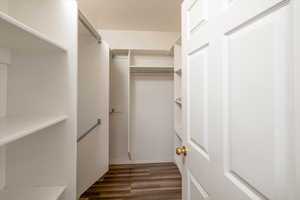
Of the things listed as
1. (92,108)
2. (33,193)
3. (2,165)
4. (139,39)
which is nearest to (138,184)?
(92,108)

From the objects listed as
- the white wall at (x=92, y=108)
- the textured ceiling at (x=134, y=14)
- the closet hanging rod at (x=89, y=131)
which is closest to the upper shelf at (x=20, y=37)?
the white wall at (x=92, y=108)

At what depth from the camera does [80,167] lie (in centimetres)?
188

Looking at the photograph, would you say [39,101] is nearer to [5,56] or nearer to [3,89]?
[3,89]

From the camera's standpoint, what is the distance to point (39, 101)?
40.8 inches

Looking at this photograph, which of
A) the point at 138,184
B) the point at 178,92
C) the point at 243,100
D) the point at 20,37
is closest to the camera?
the point at 243,100

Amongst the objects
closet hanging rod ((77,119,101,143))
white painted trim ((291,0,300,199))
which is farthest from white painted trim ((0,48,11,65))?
white painted trim ((291,0,300,199))

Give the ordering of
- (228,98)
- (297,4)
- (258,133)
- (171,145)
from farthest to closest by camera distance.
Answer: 1. (171,145)
2. (228,98)
3. (258,133)
4. (297,4)

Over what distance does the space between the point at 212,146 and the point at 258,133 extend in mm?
279

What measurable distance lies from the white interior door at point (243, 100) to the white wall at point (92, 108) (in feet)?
5.05

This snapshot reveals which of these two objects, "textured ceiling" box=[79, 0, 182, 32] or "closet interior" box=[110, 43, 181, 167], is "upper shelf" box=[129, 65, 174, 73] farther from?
"textured ceiling" box=[79, 0, 182, 32]

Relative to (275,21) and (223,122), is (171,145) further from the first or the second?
(275,21)

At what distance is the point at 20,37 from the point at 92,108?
58.5 inches

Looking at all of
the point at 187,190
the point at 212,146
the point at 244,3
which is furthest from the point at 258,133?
the point at 187,190

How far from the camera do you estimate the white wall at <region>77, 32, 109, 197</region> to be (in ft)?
6.45
